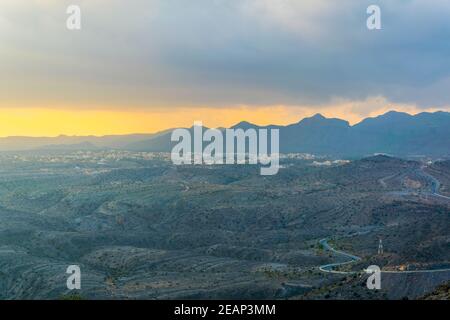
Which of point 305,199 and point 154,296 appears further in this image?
point 305,199

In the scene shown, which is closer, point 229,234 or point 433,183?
point 229,234

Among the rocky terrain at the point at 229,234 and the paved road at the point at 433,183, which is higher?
the paved road at the point at 433,183

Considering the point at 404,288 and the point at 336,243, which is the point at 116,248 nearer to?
the point at 336,243

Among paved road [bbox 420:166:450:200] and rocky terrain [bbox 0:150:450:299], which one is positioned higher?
paved road [bbox 420:166:450:200]

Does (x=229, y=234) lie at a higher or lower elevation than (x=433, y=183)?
lower

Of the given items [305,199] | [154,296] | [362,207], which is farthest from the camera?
[305,199]

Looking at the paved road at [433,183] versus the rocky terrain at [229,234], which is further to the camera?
the paved road at [433,183]

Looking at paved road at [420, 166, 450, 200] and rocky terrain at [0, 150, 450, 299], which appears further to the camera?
paved road at [420, 166, 450, 200]
